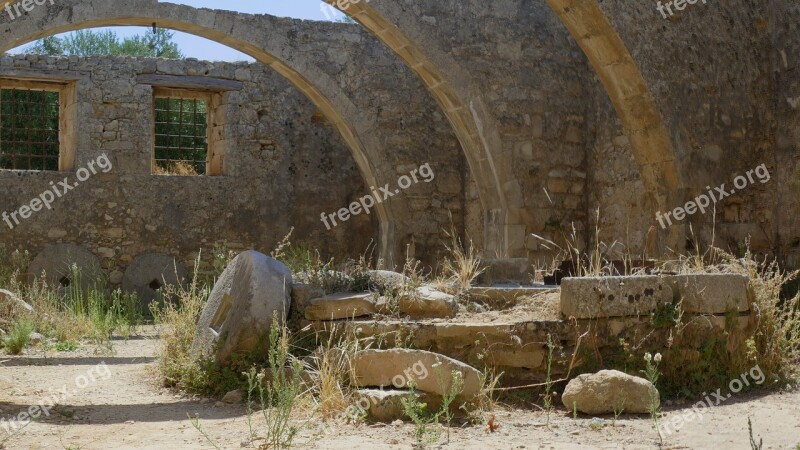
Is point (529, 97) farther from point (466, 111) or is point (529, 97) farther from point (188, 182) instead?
point (188, 182)

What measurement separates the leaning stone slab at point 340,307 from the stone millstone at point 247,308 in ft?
0.48

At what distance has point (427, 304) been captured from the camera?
484cm

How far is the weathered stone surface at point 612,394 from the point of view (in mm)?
4059

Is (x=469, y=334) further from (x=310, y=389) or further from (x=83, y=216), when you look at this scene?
(x=83, y=216)

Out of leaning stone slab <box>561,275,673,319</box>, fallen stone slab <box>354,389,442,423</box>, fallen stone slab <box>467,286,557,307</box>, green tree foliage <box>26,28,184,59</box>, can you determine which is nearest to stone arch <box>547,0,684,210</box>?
fallen stone slab <box>467,286,557,307</box>

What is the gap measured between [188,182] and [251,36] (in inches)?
107

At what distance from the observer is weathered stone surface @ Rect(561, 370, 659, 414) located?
4.06 m

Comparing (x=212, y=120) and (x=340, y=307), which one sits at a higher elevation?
(x=212, y=120)

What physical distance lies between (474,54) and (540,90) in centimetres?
74

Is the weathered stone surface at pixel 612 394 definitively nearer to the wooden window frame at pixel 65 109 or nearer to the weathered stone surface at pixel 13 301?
the weathered stone surface at pixel 13 301

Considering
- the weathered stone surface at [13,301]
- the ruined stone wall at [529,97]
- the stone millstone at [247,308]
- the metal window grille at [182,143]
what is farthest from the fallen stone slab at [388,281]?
the metal window grille at [182,143]

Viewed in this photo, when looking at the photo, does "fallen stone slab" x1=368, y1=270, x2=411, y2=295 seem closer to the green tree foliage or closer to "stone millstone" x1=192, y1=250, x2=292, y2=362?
"stone millstone" x1=192, y1=250, x2=292, y2=362

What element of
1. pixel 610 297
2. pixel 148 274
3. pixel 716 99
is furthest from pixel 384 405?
pixel 148 274

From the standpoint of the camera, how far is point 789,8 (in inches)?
294
